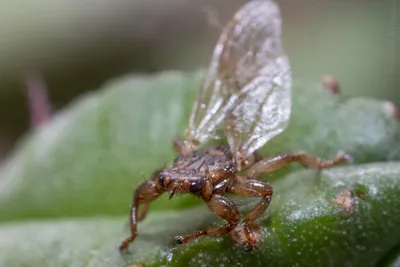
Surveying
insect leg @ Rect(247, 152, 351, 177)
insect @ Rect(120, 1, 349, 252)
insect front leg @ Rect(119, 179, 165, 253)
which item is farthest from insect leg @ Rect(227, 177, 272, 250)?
insect front leg @ Rect(119, 179, 165, 253)

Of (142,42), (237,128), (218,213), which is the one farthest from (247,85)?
(142,42)

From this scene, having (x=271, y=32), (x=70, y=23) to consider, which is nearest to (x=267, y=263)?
(x=271, y=32)

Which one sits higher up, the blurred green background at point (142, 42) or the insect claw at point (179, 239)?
the insect claw at point (179, 239)

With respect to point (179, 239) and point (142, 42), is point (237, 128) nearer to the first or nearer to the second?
point (179, 239)

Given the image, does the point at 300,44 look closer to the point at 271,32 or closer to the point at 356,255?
the point at 271,32

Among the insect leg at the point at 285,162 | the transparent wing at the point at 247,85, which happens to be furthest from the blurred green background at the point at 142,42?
the insect leg at the point at 285,162

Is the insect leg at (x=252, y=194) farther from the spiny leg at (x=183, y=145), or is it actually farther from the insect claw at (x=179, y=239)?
the spiny leg at (x=183, y=145)
